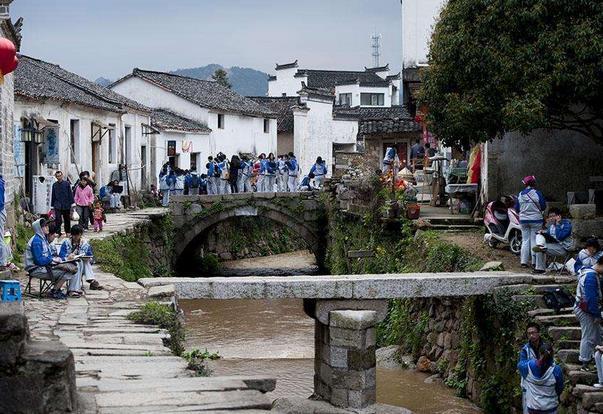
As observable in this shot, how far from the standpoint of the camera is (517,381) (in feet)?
45.9

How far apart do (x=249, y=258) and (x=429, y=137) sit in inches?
383

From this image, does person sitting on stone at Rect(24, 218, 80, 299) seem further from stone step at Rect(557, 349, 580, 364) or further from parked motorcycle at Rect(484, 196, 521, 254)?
parked motorcycle at Rect(484, 196, 521, 254)

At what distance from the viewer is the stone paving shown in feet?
27.3

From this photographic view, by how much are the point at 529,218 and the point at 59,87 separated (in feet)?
54.9

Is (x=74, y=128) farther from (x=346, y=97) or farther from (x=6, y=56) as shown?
(x=346, y=97)

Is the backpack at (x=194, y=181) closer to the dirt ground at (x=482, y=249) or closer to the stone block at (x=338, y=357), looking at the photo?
the dirt ground at (x=482, y=249)

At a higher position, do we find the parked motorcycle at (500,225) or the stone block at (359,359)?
the parked motorcycle at (500,225)

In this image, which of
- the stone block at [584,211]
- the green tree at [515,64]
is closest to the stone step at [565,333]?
the stone block at [584,211]

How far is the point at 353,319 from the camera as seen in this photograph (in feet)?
45.7

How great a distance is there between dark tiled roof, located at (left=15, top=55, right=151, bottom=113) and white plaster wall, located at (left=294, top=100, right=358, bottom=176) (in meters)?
15.9

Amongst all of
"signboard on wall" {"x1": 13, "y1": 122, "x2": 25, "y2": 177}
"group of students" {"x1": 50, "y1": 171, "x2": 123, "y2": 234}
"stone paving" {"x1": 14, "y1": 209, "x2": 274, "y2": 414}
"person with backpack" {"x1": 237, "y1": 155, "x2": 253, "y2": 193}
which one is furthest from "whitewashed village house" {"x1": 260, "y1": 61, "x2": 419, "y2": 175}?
"stone paving" {"x1": 14, "y1": 209, "x2": 274, "y2": 414}

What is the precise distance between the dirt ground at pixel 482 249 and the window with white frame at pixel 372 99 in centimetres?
4785

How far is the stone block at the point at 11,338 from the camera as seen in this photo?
736 cm

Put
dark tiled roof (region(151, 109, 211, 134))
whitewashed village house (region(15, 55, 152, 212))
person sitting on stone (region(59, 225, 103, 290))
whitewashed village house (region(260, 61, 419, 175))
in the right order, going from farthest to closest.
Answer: whitewashed village house (region(260, 61, 419, 175)), dark tiled roof (region(151, 109, 211, 134)), whitewashed village house (region(15, 55, 152, 212)), person sitting on stone (region(59, 225, 103, 290))
